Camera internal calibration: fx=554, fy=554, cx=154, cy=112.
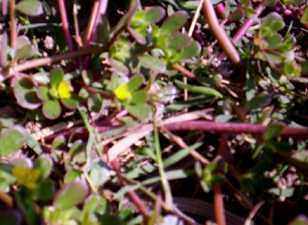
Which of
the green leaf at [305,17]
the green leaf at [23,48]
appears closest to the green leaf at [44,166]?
the green leaf at [23,48]

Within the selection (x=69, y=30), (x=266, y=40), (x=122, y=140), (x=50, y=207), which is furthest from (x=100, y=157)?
(x=266, y=40)

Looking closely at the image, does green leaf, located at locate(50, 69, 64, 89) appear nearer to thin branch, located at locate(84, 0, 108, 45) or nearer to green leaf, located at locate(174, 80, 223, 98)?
thin branch, located at locate(84, 0, 108, 45)

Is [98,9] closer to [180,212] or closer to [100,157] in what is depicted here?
[100,157]

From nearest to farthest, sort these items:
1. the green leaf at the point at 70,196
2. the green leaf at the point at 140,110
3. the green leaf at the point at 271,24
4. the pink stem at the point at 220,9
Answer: the green leaf at the point at 70,196 < the green leaf at the point at 140,110 < the green leaf at the point at 271,24 < the pink stem at the point at 220,9

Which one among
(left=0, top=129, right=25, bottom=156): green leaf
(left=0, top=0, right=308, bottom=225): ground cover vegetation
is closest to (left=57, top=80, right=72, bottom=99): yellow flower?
(left=0, top=0, right=308, bottom=225): ground cover vegetation

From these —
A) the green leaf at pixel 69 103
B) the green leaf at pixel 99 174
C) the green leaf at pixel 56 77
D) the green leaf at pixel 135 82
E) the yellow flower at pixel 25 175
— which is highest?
the green leaf at pixel 56 77

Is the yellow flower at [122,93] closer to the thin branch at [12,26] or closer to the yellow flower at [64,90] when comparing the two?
the yellow flower at [64,90]

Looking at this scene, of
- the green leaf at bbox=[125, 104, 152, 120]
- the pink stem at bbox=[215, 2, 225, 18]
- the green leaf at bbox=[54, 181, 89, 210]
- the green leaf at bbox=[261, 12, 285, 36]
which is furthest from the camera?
→ the pink stem at bbox=[215, 2, 225, 18]
